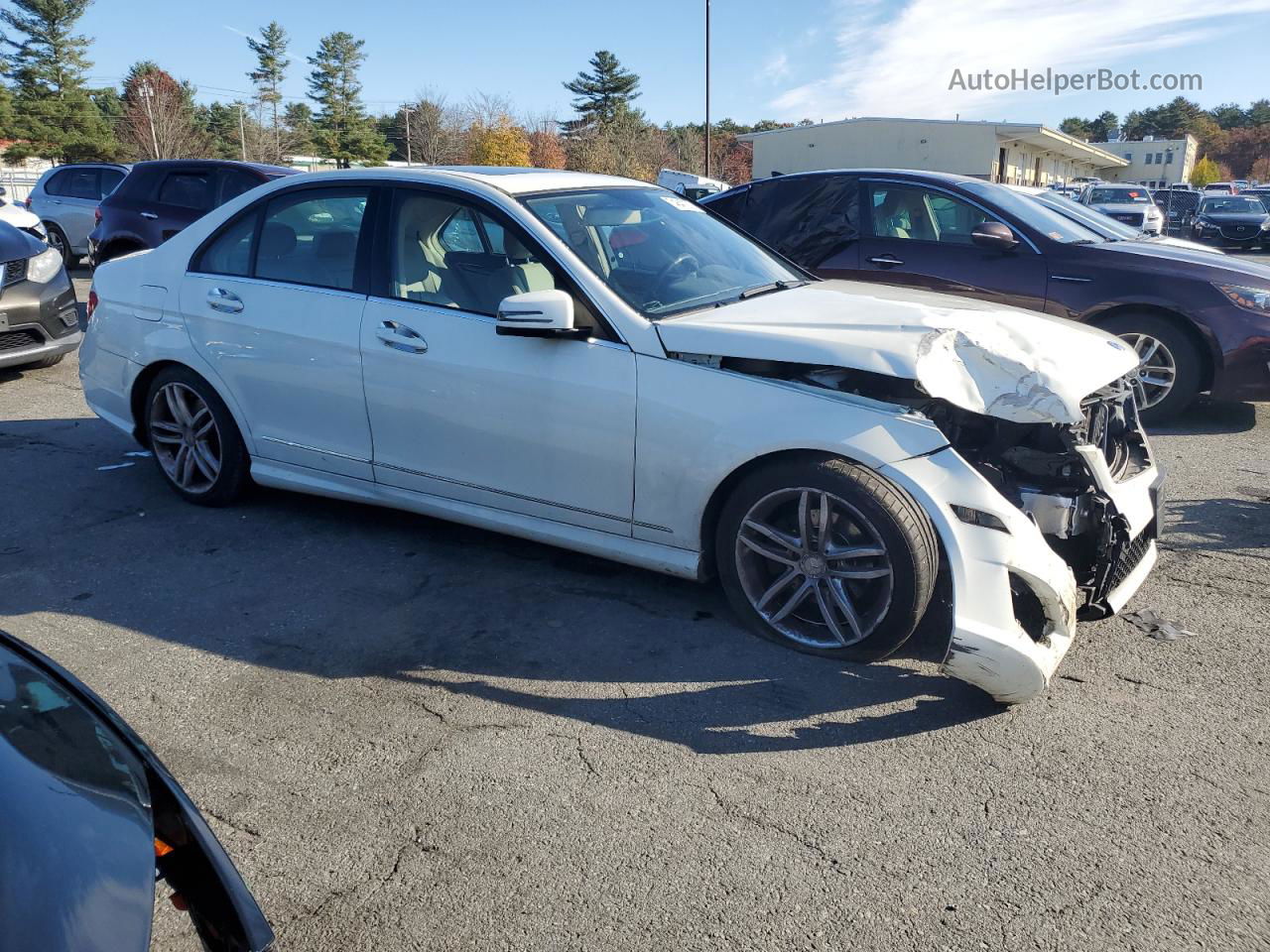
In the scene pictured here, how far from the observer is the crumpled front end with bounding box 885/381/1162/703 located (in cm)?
316

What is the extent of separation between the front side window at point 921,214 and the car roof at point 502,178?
3230mm

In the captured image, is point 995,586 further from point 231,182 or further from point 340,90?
point 340,90

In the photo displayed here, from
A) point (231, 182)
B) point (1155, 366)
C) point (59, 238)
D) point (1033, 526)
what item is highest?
point (231, 182)

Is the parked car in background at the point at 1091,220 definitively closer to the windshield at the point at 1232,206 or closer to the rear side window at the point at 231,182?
the rear side window at the point at 231,182

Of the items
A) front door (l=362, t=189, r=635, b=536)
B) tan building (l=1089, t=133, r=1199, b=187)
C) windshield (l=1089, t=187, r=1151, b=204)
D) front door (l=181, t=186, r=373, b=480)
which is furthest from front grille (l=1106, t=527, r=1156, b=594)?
tan building (l=1089, t=133, r=1199, b=187)

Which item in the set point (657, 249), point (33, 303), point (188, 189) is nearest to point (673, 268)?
point (657, 249)

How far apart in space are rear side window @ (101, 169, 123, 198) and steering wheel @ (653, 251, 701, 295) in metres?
13.9

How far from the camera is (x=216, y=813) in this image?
2.81 meters

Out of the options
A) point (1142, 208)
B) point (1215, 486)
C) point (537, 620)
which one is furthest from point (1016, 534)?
point (1142, 208)

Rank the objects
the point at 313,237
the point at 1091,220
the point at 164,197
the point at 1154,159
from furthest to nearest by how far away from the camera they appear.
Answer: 1. the point at 1154,159
2. the point at 164,197
3. the point at 1091,220
4. the point at 313,237

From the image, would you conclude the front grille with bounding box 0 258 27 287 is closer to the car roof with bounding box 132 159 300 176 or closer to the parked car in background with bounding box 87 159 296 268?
the parked car in background with bounding box 87 159 296 268

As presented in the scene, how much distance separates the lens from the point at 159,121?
5959cm

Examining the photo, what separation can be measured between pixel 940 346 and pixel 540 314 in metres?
1.44

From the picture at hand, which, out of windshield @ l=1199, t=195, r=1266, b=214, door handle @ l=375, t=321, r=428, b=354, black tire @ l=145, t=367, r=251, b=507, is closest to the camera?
door handle @ l=375, t=321, r=428, b=354
